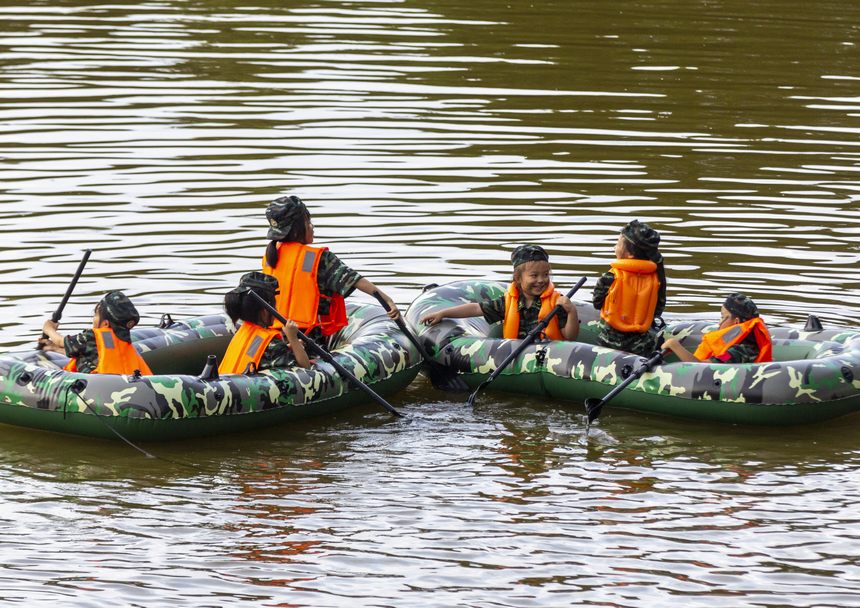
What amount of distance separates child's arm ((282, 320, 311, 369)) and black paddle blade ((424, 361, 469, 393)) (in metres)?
1.23

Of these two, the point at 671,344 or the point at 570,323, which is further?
the point at 570,323

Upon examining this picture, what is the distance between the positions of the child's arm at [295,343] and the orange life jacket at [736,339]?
110 inches

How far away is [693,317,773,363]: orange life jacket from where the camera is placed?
11.1m

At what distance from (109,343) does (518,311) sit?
10.2 feet

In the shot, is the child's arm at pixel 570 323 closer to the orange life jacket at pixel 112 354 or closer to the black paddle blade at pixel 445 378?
the black paddle blade at pixel 445 378

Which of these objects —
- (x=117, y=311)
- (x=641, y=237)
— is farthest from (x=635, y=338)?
(x=117, y=311)

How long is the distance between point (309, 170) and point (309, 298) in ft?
21.4

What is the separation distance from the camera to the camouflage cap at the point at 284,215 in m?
11.3

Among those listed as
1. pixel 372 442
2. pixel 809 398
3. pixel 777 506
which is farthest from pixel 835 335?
pixel 372 442

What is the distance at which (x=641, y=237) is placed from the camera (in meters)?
11.5

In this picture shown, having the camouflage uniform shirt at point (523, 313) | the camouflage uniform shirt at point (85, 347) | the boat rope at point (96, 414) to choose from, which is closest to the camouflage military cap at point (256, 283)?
the camouflage uniform shirt at point (85, 347)

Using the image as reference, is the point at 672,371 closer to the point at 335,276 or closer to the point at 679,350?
the point at 679,350

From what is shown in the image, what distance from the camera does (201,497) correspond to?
9.60m

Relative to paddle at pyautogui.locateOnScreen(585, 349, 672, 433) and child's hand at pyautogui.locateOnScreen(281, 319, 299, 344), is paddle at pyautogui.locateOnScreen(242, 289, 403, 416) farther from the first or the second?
paddle at pyautogui.locateOnScreen(585, 349, 672, 433)
